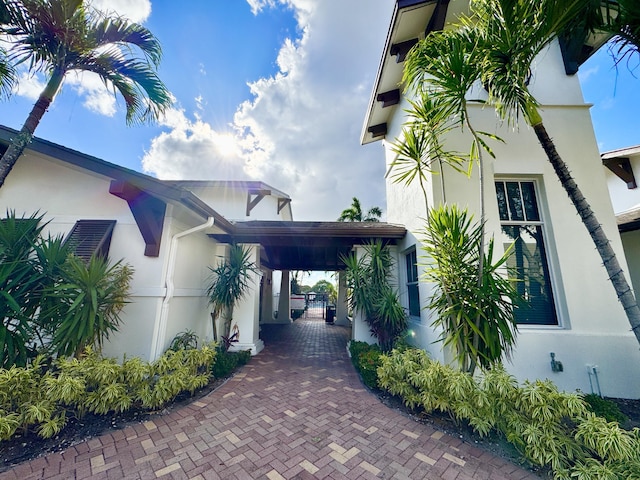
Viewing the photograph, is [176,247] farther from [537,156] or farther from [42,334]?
[537,156]

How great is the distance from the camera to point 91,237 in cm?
501

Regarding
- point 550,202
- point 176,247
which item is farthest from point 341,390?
point 550,202

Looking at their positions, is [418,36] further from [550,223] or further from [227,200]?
[227,200]

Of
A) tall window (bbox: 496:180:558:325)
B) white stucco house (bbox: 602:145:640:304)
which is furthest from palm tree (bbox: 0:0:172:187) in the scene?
white stucco house (bbox: 602:145:640:304)

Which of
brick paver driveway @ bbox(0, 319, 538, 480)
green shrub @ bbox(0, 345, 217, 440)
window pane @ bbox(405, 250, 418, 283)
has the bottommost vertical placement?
brick paver driveway @ bbox(0, 319, 538, 480)

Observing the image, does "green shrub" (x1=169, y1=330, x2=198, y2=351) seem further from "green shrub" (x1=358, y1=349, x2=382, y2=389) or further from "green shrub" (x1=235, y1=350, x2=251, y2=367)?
"green shrub" (x1=358, y1=349, x2=382, y2=389)

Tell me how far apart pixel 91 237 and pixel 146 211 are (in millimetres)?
1285

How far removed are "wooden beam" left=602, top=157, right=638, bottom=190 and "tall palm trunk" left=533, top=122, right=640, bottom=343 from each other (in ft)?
22.8

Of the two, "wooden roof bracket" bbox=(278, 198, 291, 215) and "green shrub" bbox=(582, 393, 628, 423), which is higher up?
"wooden roof bracket" bbox=(278, 198, 291, 215)

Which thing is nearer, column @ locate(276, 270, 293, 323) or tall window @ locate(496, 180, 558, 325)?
tall window @ locate(496, 180, 558, 325)

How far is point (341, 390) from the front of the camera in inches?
188

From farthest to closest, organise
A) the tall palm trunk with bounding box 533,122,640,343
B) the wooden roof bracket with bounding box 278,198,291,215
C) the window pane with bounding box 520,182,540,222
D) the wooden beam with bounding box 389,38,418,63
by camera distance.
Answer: the wooden roof bracket with bounding box 278,198,291,215
the wooden beam with bounding box 389,38,418,63
the window pane with bounding box 520,182,540,222
the tall palm trunk with bounding box 533,122,640,343

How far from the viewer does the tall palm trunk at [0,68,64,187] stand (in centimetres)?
397

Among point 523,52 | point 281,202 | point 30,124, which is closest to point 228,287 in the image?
point 30,124
